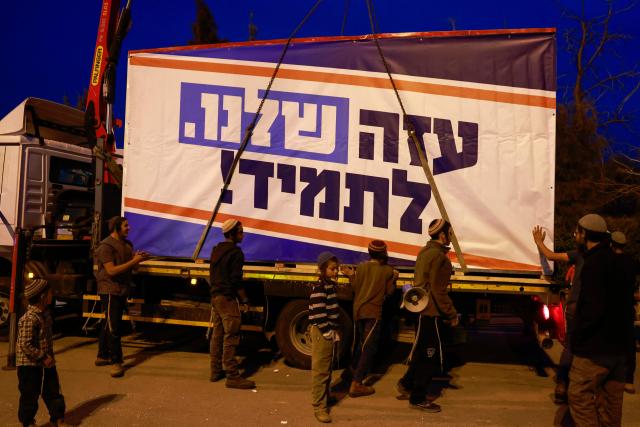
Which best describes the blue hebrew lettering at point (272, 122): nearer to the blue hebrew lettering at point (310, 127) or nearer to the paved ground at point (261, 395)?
the blue hebrew lettering at point (310, 127)

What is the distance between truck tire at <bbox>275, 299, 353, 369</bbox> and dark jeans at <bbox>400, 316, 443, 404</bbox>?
1423 mm

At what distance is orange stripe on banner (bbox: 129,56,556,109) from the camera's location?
6605mm

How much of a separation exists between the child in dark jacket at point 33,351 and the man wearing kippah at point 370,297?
8.99ft

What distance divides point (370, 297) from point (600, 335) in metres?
2.41

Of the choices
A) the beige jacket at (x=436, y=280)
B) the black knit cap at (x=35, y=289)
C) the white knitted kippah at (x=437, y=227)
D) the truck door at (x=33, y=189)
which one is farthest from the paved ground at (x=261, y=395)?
the truck door at (x=33, y=189)

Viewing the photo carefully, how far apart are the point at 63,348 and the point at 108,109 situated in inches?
134

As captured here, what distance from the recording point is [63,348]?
8031mm

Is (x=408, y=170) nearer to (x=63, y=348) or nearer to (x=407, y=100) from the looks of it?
(x=407, y=100)

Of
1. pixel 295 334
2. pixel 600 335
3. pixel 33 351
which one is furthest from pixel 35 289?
pixel 600 335

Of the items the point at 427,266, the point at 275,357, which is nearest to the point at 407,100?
the point at 427,266

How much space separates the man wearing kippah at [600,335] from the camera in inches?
154

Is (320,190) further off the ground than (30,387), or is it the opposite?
(320,190)

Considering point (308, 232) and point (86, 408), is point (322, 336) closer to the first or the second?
point (308, 232)

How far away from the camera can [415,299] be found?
18.6 feet
